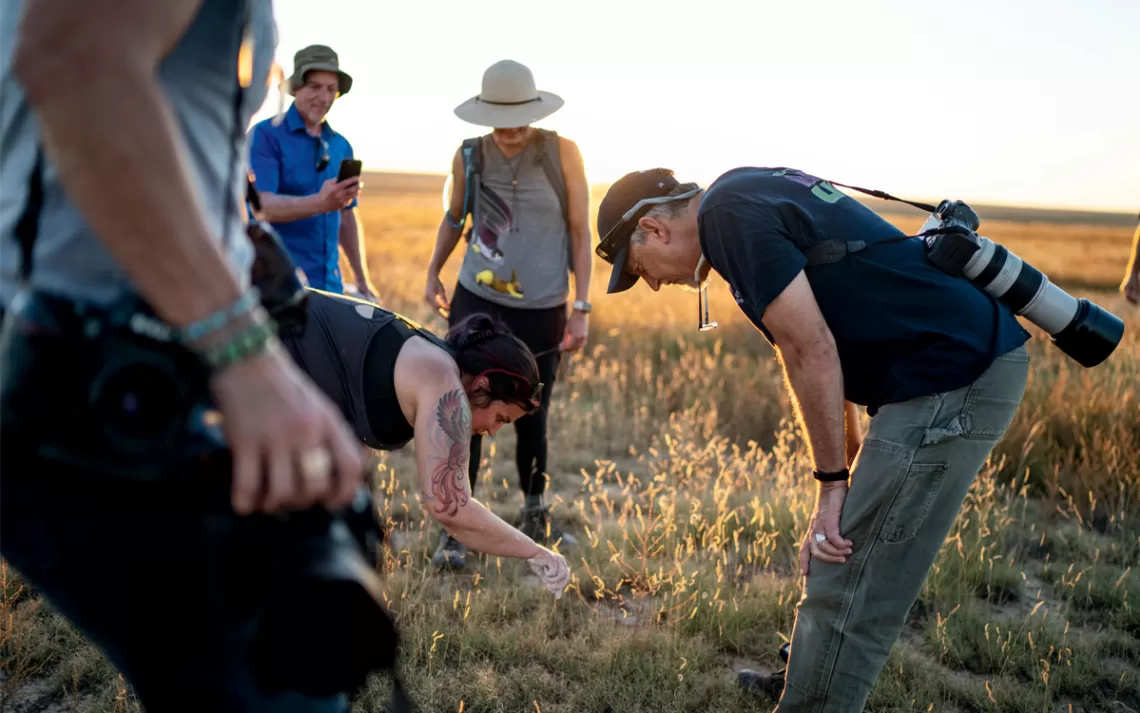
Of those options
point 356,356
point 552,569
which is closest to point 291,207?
point 356,356

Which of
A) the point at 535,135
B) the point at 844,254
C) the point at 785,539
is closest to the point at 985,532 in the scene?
the point at 785,539

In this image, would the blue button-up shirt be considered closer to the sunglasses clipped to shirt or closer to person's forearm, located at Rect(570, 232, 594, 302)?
person's forearm, located at Rect(570, 232, 594, 302)

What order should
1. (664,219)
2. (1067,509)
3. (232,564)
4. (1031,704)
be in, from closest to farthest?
1. (232,564)
2. (664,219)
3. (1031,704)
4. (1067,509)

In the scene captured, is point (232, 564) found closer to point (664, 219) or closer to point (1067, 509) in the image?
point (664, 219)

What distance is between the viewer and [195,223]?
3.01 ft

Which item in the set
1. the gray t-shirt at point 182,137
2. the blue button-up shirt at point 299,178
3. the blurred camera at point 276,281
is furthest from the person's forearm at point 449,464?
the blue button-up shirt at point 299,178

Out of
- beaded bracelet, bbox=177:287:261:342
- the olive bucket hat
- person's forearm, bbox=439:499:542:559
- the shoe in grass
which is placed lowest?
the shoe in grass

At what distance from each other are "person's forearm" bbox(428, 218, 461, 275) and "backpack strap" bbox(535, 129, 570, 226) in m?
0.62

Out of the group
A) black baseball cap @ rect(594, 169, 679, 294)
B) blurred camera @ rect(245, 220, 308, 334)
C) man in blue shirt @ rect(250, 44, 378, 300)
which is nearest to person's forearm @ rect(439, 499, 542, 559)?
black baseball cap @ rect(594, 169, 679, 294)

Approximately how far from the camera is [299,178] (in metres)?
4.16

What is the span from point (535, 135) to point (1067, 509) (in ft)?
12.2

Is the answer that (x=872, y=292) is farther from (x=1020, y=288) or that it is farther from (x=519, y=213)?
(x=519, y=213)

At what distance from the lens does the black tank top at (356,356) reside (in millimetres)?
2465

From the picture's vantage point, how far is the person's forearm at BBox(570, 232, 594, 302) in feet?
14.7
